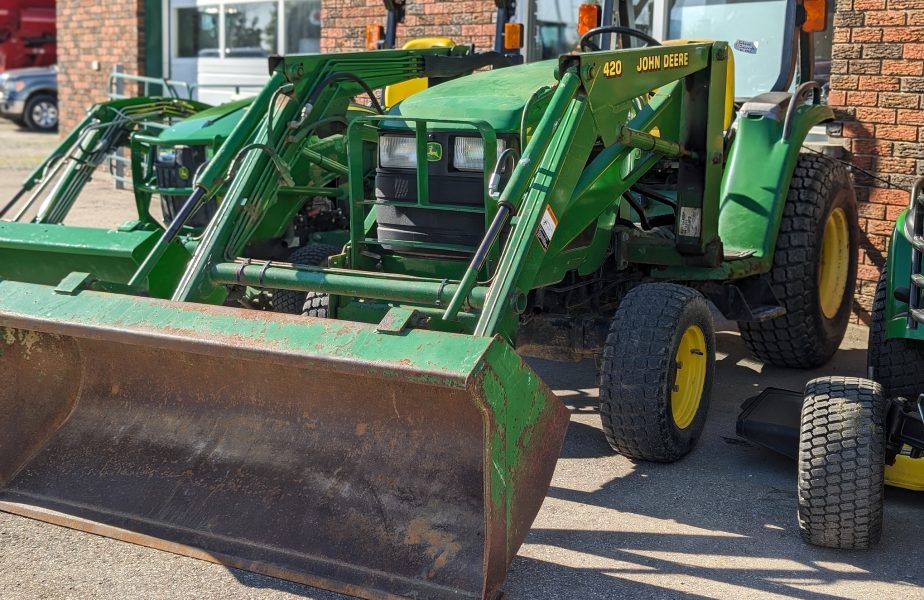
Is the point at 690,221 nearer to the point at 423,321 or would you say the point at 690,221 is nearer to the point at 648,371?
the point at 648,371

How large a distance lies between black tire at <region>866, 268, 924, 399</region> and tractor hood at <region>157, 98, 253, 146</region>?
12.9 feet

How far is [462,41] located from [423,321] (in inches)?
240

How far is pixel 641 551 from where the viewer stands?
154 inches

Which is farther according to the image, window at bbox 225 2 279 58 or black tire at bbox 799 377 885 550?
window at bbox 225 2 279 58

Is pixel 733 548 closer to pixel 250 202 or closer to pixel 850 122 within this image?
pixel 250 202

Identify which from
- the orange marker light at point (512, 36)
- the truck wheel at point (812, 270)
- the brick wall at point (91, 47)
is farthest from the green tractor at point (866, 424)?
the brick wall at point (91, 47)

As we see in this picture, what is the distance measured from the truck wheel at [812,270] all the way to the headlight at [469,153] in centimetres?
186

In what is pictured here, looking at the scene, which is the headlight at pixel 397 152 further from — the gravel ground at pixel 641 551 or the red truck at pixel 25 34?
the red truck at pixel 25 34

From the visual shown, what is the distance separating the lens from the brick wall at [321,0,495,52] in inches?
368

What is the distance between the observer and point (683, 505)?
4.31 meters

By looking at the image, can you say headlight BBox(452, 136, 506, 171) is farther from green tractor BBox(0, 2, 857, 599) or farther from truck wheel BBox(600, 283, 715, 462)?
truck wheel BBox(600, 283, 715, 462)

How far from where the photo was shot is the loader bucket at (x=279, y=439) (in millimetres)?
3445

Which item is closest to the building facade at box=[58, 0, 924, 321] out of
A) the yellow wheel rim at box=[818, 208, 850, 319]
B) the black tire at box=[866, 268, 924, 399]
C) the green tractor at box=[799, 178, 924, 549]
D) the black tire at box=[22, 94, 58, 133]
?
the yellow wheel rim at box=[818, 208, 850, 319]

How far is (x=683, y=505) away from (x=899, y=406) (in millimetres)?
835
